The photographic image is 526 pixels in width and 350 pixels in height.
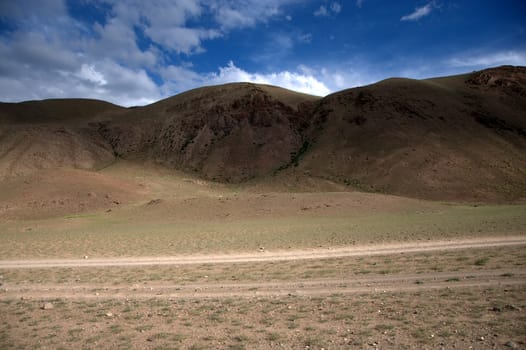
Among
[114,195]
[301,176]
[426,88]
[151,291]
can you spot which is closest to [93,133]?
[114,195]

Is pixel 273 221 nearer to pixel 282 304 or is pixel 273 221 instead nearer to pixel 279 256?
pixel 279 256

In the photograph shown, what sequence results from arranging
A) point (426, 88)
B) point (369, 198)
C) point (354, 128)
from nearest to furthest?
point (369, 198), point (354, 128), point (426, 88)

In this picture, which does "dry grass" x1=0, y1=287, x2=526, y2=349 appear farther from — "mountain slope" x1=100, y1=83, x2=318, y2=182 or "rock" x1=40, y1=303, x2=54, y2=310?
"mountain slope" x1=100, y1=83, x2=318, y2=182

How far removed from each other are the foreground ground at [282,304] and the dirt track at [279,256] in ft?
3.41

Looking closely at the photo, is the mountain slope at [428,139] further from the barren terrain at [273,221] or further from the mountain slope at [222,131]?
the mountain slope at [222,131]

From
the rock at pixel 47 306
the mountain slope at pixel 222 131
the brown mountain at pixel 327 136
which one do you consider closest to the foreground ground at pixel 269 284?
the rock at pixel 47 306

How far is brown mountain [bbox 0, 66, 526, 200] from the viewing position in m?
47.6

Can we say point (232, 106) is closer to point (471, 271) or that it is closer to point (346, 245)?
point (346, 245)

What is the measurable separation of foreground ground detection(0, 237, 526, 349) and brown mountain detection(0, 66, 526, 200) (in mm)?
34618

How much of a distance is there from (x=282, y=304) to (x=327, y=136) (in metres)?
53.7

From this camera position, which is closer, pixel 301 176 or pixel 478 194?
pixel 478 194

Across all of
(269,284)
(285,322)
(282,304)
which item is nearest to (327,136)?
(269,284)

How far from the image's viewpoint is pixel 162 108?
260 feet

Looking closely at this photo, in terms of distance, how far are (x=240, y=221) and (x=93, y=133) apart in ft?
180
